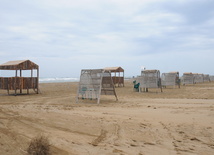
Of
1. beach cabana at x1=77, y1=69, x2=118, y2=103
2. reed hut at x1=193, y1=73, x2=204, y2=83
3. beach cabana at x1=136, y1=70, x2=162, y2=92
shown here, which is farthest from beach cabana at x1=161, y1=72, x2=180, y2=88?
reed hut at x1=193, y1=73, x2=204, y2=83

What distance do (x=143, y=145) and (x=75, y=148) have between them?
1.23 m

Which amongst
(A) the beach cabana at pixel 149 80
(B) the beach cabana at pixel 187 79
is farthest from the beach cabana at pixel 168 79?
(B) the beach cabana at pixel 187 79

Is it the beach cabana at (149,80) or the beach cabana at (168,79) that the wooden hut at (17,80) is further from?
the beach cabana at (168,79)

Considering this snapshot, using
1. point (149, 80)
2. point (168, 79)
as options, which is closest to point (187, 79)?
point (168, 79)

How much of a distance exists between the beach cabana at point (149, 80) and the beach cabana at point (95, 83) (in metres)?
7.26

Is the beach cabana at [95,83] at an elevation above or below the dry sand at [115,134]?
above

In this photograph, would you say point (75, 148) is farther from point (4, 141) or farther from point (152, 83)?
point (152, 83)

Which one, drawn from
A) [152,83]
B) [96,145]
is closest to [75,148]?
[96,145]

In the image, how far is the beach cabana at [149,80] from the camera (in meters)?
17.7

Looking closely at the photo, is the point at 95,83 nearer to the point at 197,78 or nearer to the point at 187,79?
the point at 187,79

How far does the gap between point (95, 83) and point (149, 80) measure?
8.15m

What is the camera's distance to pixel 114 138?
4.30 m

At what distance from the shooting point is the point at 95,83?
10.8 metres

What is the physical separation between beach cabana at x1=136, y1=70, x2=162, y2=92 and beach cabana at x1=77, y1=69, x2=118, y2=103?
7259mm
